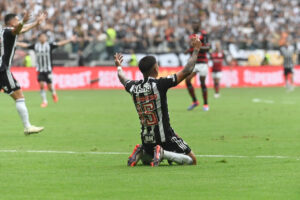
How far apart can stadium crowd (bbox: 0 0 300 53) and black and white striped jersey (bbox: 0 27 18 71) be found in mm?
24298

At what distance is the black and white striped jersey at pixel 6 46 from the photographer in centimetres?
1492

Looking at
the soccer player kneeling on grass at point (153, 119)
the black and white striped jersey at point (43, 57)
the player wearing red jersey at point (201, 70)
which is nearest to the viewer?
the soccer player kneeling on grass at point (153, 119)

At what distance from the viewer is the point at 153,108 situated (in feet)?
34.3

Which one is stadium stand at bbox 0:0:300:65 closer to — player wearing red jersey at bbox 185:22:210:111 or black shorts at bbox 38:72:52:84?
black shorts at bbox 38:72:52:84

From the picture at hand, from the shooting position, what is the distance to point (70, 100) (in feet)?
97.1

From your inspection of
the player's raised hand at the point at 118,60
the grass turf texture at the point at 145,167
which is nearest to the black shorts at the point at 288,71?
the grass turf texture at the point at 145,167

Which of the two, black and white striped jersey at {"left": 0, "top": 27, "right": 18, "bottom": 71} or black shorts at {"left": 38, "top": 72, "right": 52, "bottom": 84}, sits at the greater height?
black and white striped jersey at {"left": 0, "top": 27, "right": 18, "bottom": 71}

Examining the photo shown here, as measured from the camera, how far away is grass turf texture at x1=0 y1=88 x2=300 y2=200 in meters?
8.02

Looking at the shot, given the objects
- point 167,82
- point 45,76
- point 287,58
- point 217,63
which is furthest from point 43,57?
point 167,82

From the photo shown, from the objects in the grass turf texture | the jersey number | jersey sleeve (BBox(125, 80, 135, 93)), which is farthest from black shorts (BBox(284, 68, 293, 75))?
the jersey number

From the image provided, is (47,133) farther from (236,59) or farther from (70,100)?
(236,59)

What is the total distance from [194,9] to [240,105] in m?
20.7

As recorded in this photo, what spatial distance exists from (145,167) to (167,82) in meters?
1.15

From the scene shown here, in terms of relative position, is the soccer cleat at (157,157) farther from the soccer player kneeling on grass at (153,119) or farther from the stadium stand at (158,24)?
the stadium stand at (158,24)
